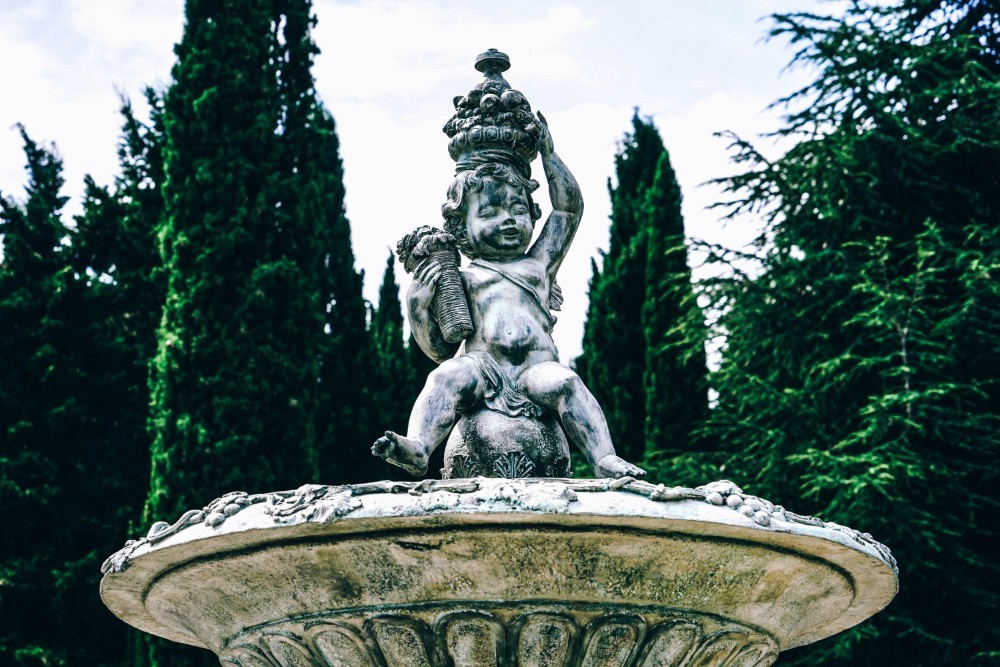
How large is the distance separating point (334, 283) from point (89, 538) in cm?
577

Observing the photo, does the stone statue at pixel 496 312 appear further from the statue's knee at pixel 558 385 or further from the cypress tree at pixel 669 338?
the cypress tree at pixel 669 338

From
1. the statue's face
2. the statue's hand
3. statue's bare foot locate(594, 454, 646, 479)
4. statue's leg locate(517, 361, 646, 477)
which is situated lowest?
statue's bare foot locate(594, 454, 646, 479)

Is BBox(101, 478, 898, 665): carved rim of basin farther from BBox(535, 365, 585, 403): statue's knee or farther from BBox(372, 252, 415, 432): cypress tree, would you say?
BBox(372, 252, 415, 432): cypress tree

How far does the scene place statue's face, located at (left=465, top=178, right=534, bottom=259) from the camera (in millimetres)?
5414

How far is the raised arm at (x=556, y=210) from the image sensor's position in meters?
5.56

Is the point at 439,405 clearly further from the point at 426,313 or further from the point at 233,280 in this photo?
the point at 233,280

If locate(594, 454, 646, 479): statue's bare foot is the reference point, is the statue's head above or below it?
above

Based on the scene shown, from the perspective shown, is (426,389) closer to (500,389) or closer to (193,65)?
(500,389)

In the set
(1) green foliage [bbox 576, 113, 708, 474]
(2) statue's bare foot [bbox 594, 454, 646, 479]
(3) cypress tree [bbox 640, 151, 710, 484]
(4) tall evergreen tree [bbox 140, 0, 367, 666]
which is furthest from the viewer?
(1) green foliage [bbox 576, 113, 708, 474]

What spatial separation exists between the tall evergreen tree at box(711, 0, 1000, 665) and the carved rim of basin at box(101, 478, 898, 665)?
30.8ft

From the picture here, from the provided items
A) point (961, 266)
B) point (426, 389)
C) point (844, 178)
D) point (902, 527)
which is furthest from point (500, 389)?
point (844, 178)

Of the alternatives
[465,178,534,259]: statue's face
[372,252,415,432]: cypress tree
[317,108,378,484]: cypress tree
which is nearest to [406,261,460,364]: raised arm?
[465,178,534,259]: statue's face

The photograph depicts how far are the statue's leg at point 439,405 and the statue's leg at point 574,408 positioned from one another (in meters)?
0.23

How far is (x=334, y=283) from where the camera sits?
19.5 meters
